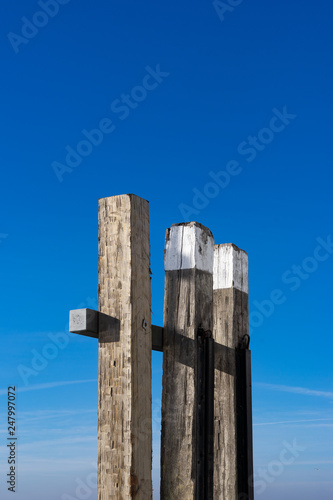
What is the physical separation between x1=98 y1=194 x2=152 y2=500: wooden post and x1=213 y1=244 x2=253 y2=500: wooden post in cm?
133

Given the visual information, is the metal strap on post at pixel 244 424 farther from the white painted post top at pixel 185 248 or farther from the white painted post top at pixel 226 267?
the white painted post top at pixel 185 248

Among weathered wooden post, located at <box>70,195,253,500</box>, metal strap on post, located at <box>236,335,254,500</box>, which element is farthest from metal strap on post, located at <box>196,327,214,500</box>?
metal strap on post, located at <box>236,335,254,500</box>

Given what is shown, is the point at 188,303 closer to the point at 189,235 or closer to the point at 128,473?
the point at 189,235

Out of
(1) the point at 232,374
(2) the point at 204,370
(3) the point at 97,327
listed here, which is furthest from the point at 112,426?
(1) the point at 232,374

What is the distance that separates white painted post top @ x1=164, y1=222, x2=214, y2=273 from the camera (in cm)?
481

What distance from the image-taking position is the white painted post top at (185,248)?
4.81 m

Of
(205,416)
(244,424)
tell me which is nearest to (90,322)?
(205,416)

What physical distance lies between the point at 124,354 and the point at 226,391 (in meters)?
1.65

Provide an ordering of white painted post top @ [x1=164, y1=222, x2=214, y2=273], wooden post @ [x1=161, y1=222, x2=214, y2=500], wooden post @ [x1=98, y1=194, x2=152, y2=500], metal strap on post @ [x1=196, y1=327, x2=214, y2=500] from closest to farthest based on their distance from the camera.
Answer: wooden post @ [x1=98, y1=194, x2=152, y2=500], wooden post @ [x1=161, y1=222, x2=214, y2=500], metal strap on post @ [x1=196, y1=327, x2=214, y2=500], white painted post top @ [x1=164, y1=222, x2=214, y2=273]

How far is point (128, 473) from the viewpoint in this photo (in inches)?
156

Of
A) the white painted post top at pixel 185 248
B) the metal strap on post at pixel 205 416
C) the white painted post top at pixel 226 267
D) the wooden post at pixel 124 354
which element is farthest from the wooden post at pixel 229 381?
the wooden post at pixel 124 354

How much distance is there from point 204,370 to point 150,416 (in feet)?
2.33

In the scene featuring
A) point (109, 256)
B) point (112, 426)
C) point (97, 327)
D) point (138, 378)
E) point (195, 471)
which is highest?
point (109, 256)

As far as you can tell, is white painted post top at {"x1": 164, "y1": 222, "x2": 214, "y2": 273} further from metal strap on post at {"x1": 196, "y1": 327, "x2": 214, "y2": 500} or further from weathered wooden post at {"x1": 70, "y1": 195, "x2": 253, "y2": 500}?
metal strap on post at {"x1": 196, "y1": 327, "x2": 214, "y2": 500}
